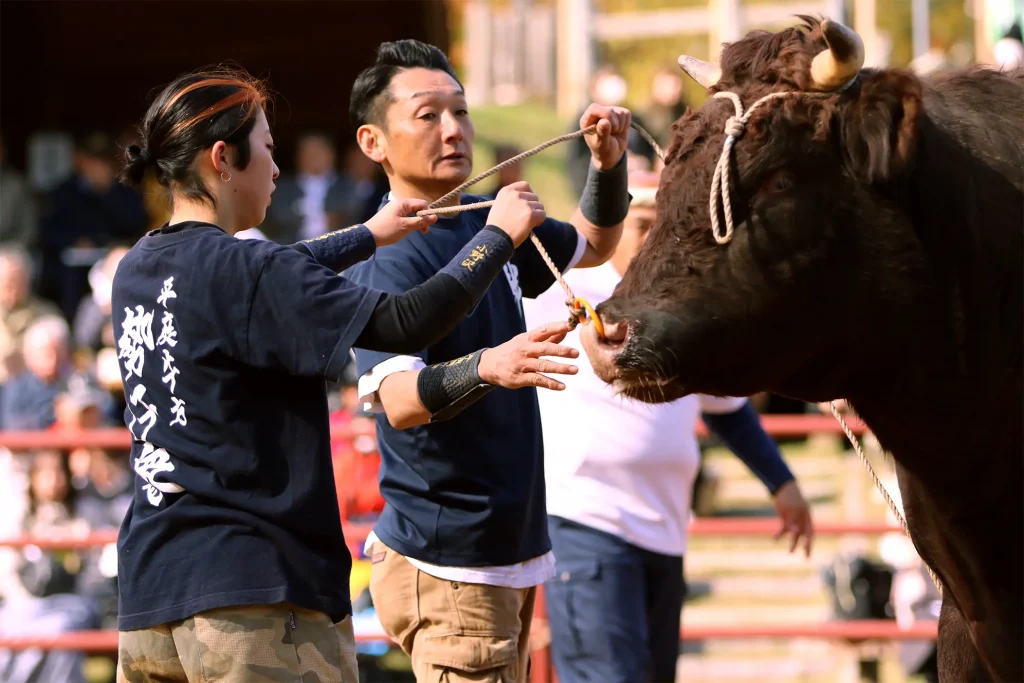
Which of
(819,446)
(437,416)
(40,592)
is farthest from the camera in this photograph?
(819,446)

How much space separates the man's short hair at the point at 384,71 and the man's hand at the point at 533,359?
1210 millimetres

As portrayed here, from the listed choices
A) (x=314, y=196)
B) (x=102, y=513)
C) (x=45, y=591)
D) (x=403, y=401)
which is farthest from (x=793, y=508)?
(x=314, y=196)

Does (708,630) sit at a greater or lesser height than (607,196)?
lesser

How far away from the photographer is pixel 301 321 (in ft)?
9.00

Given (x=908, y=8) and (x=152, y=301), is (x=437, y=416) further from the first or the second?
(x=908, y=8)

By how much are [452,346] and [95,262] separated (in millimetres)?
8565

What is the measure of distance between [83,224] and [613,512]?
26.9 ft

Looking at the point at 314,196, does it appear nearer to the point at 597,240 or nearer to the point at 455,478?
the point at 597,240

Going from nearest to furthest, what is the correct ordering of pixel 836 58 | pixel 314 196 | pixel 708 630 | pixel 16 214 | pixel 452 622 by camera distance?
pixel 836 58, pixel 452 622, pixel 708 630, pixel 314 196, pixel 16 214

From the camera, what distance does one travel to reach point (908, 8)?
1959 centimetres

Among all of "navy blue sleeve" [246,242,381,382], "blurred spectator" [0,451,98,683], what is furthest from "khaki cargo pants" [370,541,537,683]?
"blurred spectator" [0,451,98,683]

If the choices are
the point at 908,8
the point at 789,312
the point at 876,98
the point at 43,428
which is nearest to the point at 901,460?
the point at 789,312

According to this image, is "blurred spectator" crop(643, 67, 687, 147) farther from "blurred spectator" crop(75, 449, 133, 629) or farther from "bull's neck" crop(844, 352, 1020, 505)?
"bull's neck" crop(844, 352, 1020, 505)

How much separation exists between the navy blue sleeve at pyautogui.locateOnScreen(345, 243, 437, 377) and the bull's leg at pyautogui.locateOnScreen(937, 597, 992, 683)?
55.1 inches
